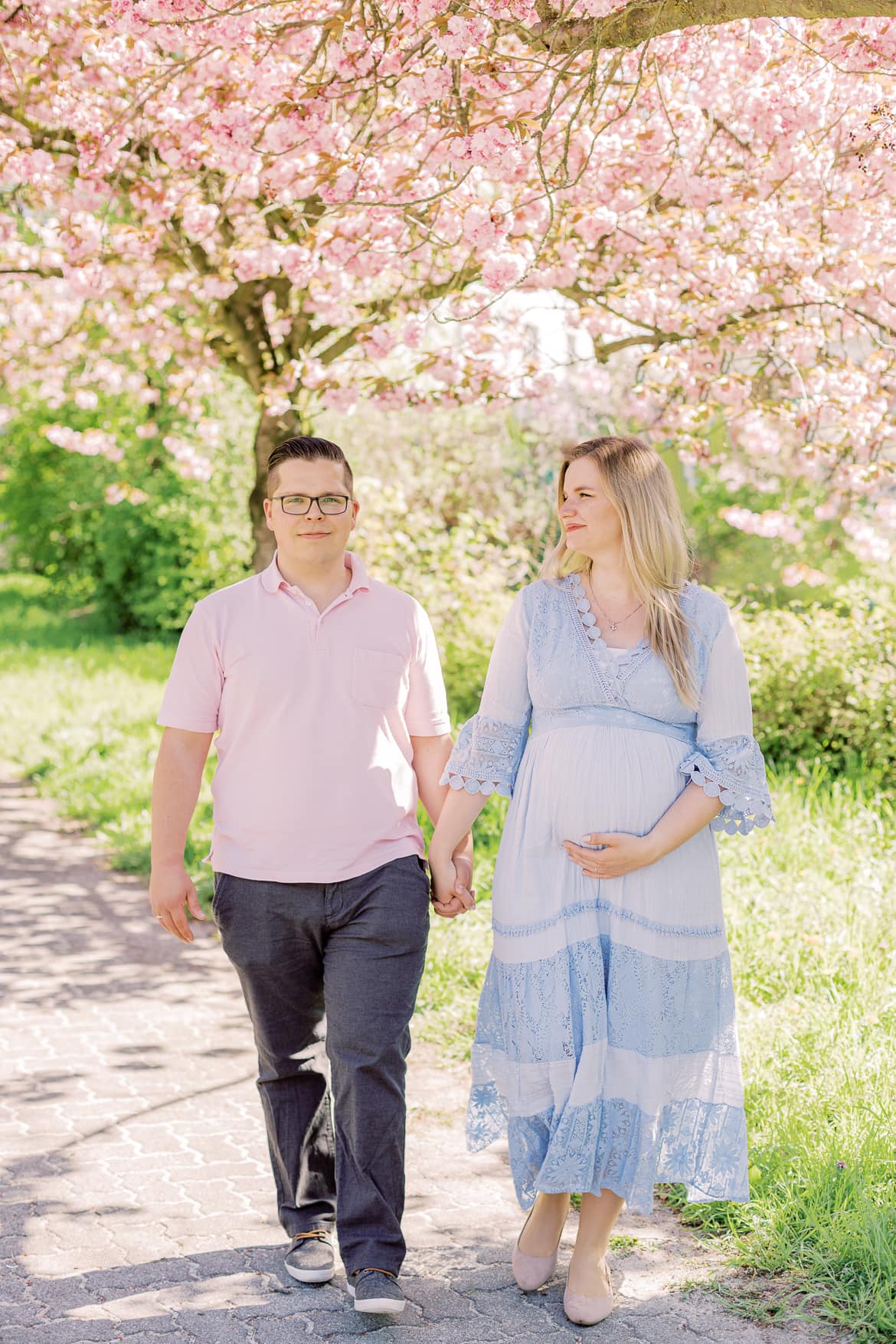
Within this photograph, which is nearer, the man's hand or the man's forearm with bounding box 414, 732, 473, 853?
the man's hand

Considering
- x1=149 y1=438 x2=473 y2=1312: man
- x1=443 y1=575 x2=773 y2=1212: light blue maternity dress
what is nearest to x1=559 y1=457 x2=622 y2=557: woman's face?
x1=443 y1=575 x2=773 y2=1212: light blue maternity dress

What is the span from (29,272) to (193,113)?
7.88ft

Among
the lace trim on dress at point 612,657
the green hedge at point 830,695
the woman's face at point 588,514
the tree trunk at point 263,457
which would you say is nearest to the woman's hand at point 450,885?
the lace trim on dress at point 612,657

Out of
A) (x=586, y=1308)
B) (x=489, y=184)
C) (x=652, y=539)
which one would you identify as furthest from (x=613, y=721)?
(x=489, y=184)

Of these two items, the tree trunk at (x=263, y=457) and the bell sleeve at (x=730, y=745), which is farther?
the tree trunk at (x=263, y=457)

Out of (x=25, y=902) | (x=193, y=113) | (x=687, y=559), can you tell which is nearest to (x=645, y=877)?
(x=687, y=559)

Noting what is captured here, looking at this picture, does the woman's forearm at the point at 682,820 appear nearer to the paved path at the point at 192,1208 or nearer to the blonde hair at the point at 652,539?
the blonde hair at the point at 652,539

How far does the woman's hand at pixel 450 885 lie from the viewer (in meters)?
3.17

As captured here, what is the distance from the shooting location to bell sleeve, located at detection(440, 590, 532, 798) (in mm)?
3109

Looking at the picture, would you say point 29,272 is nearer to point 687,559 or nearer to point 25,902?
point 25,902

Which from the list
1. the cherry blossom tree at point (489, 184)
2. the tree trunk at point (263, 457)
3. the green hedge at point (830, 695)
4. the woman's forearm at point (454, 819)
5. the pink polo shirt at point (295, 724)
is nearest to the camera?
the pink polo shirt at point (295, 724)

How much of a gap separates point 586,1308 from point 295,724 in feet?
4.88

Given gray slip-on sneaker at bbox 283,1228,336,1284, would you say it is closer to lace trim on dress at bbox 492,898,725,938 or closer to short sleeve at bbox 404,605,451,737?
lace trim on dress at bbox 492,898,725,938

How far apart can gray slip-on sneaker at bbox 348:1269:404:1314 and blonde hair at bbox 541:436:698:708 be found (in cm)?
147
